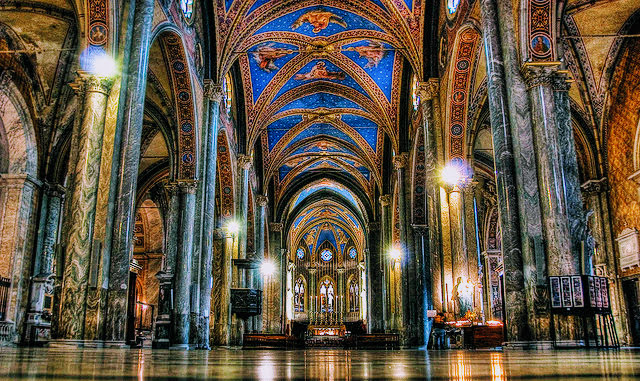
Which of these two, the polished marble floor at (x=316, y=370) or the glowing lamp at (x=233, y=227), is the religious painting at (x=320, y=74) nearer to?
the glowing lamp at (x=233, y=227)

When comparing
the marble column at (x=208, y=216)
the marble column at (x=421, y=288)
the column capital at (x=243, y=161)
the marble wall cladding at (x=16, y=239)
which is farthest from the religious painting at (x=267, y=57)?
the marble wall cladding at (x=16, y=239)

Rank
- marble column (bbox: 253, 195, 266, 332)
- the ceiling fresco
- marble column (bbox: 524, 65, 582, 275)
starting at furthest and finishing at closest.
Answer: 1. marble column (bbox: 253, 195, 266, 332)
2. the ceiling fresco
3. marble column (bbox: 524, 65, 582, 275)

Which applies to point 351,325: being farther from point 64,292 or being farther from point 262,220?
point 64,292

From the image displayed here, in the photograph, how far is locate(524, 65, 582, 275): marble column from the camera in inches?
318

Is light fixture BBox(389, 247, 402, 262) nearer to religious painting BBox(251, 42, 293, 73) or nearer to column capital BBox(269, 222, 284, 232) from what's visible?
column capital BBox(269, 222, 284, 232)

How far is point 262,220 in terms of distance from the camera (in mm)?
27031

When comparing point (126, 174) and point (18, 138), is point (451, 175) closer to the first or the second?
point (126, 174)

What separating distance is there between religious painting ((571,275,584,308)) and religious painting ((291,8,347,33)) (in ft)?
43.5

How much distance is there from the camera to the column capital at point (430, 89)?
15.7 meters

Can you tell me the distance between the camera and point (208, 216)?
1443 centimetres

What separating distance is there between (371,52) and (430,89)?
5371mm

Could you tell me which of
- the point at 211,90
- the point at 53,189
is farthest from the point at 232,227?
the point at 53,189

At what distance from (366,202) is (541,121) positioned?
24466 millimetres

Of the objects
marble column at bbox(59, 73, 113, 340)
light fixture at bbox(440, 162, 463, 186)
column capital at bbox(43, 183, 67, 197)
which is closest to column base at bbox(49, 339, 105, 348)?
marble column at bbox(59, 73, 113, 340)
